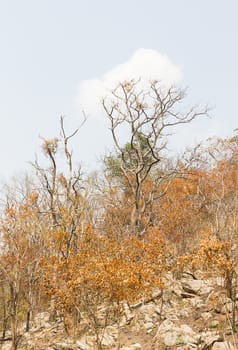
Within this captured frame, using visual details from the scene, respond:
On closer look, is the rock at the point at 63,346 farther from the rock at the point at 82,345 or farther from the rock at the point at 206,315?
the rock at the point at 206,315

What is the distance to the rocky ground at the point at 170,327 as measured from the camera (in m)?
10.8

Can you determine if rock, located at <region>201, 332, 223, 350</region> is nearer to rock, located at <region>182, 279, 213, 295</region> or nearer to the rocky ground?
the rocky ground

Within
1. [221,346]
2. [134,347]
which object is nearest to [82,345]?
[134,347]

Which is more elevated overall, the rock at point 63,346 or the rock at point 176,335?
the rock at point 176,335

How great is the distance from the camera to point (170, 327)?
11688mm

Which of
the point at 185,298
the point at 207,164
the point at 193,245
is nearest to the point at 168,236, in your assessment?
the point at 193,245

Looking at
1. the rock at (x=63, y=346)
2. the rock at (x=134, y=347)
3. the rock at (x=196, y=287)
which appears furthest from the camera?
the rock at (x=196, y=287)

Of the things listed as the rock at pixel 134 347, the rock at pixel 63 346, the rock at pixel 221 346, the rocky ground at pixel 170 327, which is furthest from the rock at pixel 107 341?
the rock at pixel 221 346

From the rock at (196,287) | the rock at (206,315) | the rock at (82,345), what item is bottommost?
the rock at (82,345)

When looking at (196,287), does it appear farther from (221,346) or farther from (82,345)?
(82,345)

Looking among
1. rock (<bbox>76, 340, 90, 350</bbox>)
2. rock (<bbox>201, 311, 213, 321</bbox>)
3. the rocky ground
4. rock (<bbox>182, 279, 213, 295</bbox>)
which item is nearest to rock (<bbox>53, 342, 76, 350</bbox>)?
the rocky ground

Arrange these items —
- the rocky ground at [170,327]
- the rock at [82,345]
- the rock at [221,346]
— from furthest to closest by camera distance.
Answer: the rock at [82,345], the rocky ground at [170,327], the rock at [221,346]

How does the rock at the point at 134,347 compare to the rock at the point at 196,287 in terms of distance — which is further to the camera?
the rock at the point at 196,287

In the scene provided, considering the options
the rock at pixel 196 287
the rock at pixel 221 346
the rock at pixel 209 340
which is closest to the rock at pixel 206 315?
the rock at pixel 209 340
